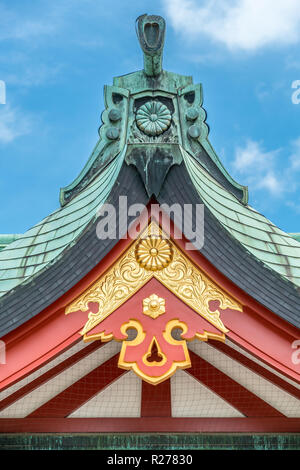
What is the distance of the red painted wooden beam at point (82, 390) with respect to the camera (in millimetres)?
4547

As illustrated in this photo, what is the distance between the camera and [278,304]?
408 cm

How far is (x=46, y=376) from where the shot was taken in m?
4.36

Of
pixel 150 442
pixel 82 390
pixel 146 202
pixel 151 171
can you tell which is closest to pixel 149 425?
pixel 150 442

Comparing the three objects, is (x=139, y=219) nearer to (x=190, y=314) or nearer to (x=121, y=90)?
(x=190, y=314)

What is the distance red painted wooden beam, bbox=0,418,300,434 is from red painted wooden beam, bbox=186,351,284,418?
65 millimetres

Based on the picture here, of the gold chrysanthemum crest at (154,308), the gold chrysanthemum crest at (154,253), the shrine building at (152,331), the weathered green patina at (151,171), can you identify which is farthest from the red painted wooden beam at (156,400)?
the weathered green patina at (151,171)

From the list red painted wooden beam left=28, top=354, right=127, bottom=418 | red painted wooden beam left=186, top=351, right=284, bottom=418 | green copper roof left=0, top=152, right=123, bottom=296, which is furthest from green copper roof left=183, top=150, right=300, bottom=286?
red painted wooden beam left=28, top=354, right=127, bottom=418

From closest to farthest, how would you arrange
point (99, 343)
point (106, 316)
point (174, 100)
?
point (106, 316) → point (99, 343) → point (174, 100)

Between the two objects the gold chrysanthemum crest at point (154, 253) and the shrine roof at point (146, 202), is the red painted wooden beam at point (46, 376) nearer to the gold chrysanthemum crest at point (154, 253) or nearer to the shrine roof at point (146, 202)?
the shrine roof at point (146, 202)

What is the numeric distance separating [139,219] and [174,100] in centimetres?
274

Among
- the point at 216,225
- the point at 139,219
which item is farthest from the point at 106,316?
the point at 216,225

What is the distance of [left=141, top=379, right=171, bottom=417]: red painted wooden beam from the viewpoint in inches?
179

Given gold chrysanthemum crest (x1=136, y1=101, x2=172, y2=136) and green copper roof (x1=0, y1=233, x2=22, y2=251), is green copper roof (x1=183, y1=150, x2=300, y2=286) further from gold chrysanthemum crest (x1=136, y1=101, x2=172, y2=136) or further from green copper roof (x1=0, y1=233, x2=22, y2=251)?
green copper roof (x1=0, y1=233, x2=22, y2=251)

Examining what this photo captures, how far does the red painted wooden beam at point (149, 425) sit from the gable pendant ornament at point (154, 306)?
2.02ft
